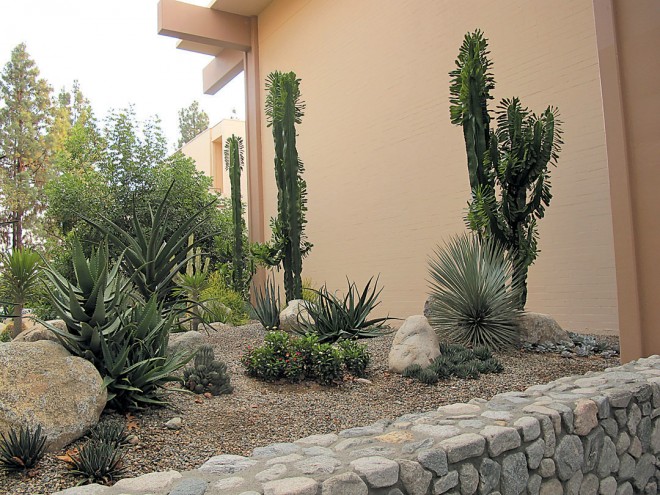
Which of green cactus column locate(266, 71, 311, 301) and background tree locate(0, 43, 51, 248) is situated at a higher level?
background tree locate(0, 43, 51, 248)

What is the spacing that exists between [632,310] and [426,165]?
230 inches

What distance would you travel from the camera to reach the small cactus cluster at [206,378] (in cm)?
452

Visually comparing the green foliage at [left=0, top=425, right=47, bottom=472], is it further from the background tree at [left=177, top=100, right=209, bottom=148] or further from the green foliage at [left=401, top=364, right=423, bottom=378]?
the background tree at [left=177, top=100, right=209, bottom=148]

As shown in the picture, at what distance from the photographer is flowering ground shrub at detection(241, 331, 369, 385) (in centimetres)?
516

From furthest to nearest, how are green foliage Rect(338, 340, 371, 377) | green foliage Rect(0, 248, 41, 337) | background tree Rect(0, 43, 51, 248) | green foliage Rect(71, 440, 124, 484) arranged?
background tree Rect(0, 43, 51, 248) < green foliage Rect(0, 248, 41, 337) < green foliage Rect(338, 340, 371, 377) < green foliage Rect(71, 440, 124, 484)

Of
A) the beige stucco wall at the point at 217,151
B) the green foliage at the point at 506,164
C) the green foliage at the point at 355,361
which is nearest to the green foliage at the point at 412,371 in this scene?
the green foliage at the point at 355,361

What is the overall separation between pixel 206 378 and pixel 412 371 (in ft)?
6.29

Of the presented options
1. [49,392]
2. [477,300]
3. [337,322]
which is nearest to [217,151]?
[337,322]

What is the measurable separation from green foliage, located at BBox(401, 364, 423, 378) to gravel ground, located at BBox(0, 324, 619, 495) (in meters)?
0.10

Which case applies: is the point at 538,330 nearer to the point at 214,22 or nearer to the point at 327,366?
the point at 327,366

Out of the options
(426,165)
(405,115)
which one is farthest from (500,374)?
(405,115)

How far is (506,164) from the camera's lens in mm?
6691

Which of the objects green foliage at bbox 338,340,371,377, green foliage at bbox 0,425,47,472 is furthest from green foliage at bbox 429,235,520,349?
green foliage at bbox 0,425,47,472

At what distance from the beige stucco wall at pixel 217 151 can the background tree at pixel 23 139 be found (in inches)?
316
